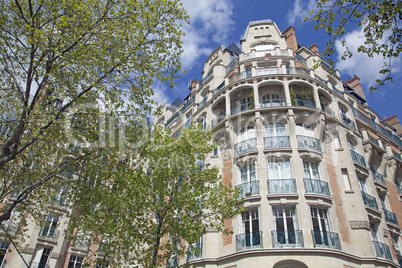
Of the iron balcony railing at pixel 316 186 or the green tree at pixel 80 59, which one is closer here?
the green tree at pixel 80 59

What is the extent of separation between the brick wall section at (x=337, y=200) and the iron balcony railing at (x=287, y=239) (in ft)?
8.22

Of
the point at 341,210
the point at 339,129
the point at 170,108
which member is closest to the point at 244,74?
the point at 339,129

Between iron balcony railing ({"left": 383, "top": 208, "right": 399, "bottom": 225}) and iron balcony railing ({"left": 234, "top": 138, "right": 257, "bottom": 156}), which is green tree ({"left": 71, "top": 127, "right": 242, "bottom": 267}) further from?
iron balcony railing ({"left": 383, "top": 208, "right": 399, "bottom": 225})

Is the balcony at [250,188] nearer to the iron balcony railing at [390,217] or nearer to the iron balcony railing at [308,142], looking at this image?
the iron balcony railing at [308,142]

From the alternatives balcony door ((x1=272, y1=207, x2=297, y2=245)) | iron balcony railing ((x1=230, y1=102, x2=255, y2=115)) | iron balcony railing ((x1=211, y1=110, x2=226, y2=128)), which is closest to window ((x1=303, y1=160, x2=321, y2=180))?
balcony door ((x1=272, y1=207, x2=297, y2=245))

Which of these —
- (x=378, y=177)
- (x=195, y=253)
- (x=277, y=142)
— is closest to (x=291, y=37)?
(x=277, y=142)

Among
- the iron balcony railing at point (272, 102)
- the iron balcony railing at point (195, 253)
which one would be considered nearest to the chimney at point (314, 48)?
the iron balcony railing at point (272, 102)

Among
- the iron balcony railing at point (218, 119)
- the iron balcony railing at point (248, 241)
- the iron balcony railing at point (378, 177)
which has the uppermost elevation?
the iron balcony railing at point (218, 119)

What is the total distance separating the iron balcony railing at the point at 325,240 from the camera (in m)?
13.6

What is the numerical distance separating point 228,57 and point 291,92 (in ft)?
25.2

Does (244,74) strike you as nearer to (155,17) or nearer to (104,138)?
(155,17)

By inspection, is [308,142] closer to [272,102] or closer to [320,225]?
[272,102]

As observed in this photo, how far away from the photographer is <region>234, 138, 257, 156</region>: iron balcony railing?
17.1m

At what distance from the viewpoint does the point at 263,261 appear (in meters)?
13.2
